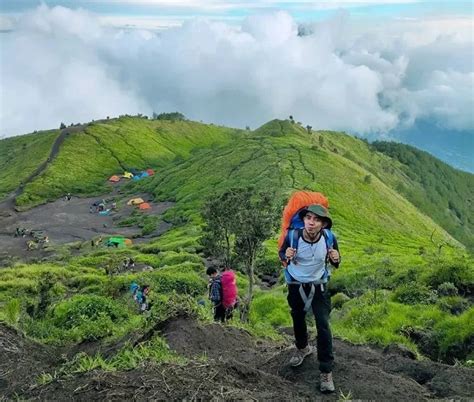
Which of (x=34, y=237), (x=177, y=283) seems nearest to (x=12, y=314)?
(x=177, y=283)

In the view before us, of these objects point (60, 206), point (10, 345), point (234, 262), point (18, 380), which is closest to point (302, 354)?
point (18, 380)

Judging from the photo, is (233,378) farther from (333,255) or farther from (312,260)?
(333,255)

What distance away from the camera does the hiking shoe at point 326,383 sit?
283 inches

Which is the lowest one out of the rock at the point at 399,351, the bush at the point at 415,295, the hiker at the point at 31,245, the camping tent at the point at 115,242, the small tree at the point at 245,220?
the rock at the point at 399,351

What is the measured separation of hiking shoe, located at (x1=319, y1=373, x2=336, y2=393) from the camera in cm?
720

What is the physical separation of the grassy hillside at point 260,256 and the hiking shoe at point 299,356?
2.34 m

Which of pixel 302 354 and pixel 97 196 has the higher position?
pixel 97 196

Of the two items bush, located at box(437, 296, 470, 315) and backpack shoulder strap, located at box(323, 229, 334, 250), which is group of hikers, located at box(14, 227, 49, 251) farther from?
backpack shoulder strap, located at box(323, 229, 334, 250)

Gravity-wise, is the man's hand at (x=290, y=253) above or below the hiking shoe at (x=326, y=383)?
above

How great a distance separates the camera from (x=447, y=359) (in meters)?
11.1

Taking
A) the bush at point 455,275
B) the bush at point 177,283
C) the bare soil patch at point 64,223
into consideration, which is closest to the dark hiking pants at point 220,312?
the bush at point 455,275

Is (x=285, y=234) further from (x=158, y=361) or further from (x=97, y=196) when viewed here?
(x=97, y=196)

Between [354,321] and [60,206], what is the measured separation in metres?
103

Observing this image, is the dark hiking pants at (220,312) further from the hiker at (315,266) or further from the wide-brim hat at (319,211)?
the wide-brim hat at (319,211)
